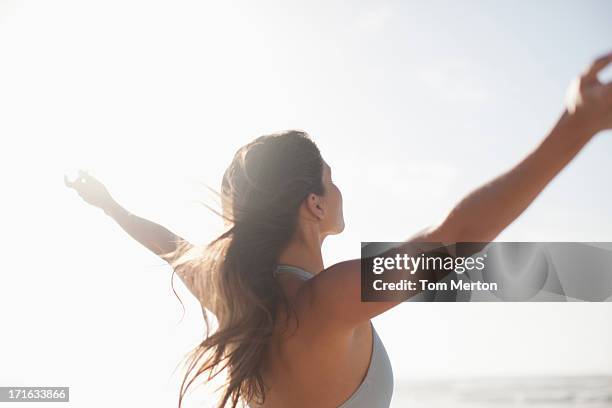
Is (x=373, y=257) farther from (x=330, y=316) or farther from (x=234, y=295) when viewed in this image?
(x=234, y=295)

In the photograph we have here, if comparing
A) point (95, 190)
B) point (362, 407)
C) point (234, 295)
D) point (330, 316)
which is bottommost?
point (362, 407)

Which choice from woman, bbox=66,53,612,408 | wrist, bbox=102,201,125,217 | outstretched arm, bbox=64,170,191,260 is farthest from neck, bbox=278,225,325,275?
wrist, bbox=102,201,125,217

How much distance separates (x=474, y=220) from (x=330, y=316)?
0.51 meters

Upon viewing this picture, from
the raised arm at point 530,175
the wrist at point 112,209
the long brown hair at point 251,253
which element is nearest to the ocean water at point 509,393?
the wrist at point 112,209

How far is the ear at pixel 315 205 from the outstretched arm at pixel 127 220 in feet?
3.38

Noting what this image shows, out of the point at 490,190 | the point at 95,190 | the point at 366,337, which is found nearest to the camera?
the point at 490,190

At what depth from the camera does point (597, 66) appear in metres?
0.90

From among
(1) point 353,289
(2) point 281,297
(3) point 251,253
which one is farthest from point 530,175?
(3) point 251,253

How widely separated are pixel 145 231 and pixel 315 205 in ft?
4.06

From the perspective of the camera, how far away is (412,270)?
1203 mm

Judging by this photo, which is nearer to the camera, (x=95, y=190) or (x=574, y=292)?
(x=574, y=292)

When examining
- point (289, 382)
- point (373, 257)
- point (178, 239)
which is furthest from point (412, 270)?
point (178, 239)

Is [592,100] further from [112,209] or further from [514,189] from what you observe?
[112,209]

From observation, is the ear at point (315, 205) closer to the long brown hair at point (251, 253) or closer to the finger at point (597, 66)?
the long brown hair at point (251, 253)
